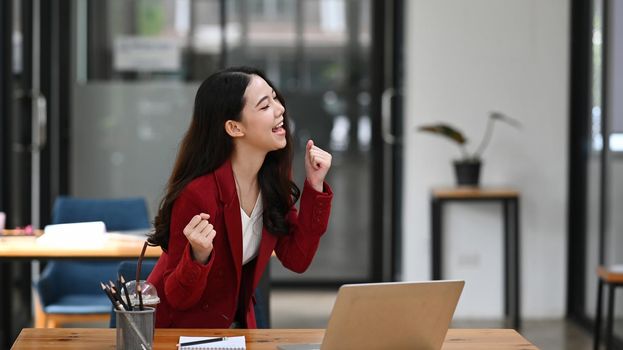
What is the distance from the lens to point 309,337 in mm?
2338

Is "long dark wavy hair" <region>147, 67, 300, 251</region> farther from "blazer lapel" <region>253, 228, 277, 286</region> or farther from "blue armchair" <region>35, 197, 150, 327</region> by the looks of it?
"blue armchair" <region>35, 197, 150, 327</region>

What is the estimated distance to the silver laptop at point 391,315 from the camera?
200 cm

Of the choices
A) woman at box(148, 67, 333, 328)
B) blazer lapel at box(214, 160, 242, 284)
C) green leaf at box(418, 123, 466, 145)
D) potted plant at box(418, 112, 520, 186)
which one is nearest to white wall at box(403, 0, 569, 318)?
potted plant at box(418, 112, 520, 186)

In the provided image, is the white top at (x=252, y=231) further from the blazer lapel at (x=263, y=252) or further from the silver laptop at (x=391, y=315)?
the silver laptop at (x=391, y=315)

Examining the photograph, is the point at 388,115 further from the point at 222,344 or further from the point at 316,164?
the point at 222,344

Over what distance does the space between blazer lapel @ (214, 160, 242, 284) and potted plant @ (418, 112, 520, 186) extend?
341 centimetres

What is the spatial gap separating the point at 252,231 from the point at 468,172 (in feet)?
11.6

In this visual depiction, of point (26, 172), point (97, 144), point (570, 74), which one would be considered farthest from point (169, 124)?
point (570, 74)

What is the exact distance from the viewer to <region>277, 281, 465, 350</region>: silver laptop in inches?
78.6

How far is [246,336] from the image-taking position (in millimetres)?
2344

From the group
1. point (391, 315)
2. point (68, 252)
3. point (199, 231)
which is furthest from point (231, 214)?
point (68, 252)

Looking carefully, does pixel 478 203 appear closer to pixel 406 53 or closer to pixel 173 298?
pixel 406 53

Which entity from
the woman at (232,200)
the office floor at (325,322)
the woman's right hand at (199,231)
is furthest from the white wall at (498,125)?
the woman's right hand at (199,231)

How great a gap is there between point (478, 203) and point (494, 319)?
718 mm
